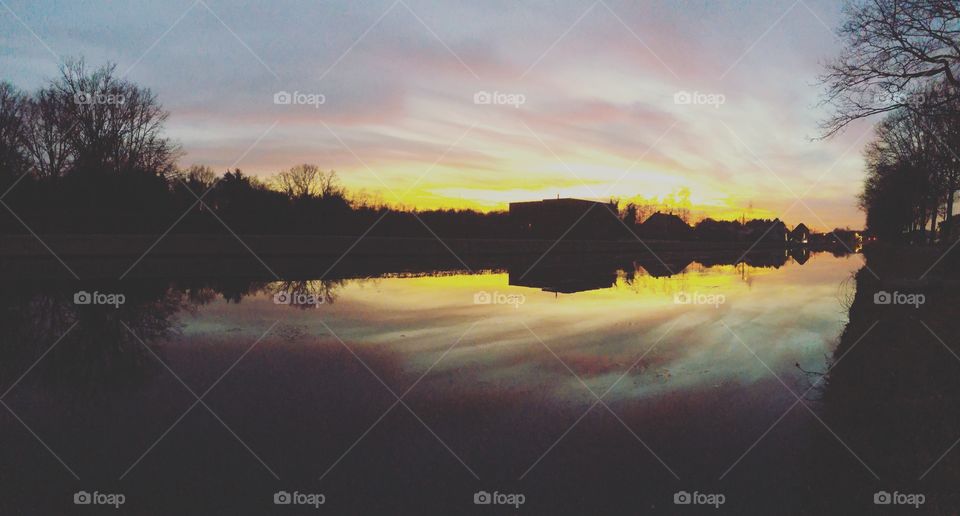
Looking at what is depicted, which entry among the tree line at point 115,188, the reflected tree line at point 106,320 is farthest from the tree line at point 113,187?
the reflected tree line at point 106,320

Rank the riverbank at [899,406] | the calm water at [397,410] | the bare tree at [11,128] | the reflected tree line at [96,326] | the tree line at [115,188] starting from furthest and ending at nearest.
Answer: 1. the bare tree at [11,128]
2. the tree line at [115,188]
3. the reflected tree line at [96,326]
4. the riverbank at [899,406]
5. the calm water at [397,410]

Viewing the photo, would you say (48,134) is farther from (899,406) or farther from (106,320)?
(899,406)

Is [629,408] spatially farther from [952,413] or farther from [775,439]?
[952,413]

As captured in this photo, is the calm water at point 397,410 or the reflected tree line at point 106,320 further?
the reflected tree line at point 106,320

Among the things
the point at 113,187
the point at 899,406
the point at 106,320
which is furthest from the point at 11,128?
the point at 899,406

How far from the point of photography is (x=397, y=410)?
6258mm

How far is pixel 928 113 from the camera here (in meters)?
17.2

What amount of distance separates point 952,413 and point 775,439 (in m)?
2.44

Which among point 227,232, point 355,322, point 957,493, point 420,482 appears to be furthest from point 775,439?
point 227,232

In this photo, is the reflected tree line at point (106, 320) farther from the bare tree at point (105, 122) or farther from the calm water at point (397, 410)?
the bare tree at point (105, 122)

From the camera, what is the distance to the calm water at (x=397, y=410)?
4480mm

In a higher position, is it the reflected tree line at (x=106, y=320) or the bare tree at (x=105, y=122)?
the bare tree at (x=105, y=122)

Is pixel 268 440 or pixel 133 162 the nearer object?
pixel 268 440

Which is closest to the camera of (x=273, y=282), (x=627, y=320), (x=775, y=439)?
(x=775, y=439)
